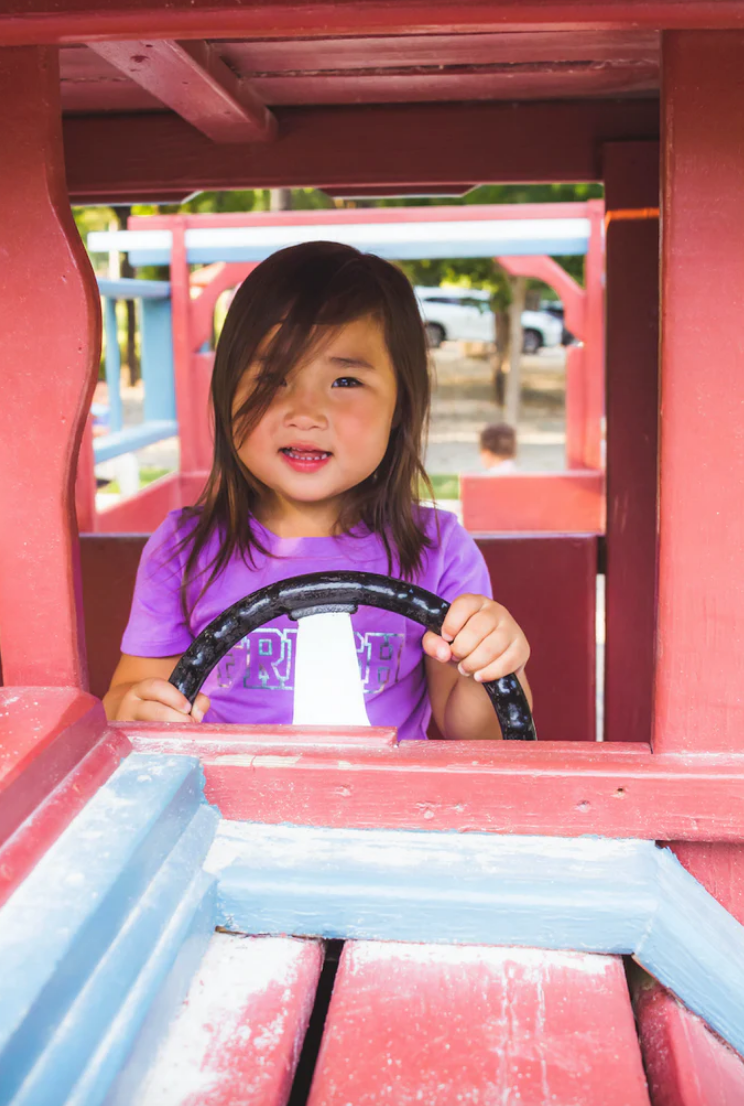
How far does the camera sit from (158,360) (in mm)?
6973

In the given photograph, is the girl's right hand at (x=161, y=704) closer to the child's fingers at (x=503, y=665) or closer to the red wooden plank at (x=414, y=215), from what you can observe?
the child's fingers at (x=503, y=665)

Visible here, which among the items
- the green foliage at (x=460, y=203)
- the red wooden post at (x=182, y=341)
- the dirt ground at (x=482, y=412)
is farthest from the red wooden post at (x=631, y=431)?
the dirt ground at (x=482, y=412)

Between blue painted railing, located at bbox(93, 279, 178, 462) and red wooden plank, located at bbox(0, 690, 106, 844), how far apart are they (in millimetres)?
4728

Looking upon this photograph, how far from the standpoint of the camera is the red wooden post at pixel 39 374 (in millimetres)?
900

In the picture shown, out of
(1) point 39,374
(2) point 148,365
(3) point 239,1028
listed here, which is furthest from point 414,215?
(3) point 239,1028

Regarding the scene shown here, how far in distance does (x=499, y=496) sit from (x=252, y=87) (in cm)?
404

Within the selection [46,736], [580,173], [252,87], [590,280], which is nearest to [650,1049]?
[46,736]

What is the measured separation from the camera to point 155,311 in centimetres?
665

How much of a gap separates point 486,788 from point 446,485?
1002cm

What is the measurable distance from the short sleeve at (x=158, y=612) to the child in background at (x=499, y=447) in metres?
4.69

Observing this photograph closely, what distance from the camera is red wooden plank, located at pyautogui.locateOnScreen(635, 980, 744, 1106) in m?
0.73

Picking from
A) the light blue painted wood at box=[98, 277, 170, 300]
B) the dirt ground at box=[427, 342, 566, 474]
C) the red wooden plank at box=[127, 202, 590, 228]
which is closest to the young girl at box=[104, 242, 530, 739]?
the red wooden plank at box=[127, 202, 590, 228]

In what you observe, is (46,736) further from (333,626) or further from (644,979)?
(644,979)

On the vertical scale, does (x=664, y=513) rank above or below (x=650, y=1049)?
above
